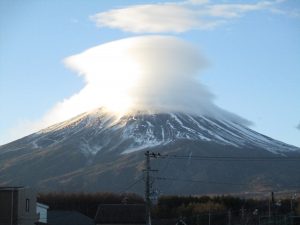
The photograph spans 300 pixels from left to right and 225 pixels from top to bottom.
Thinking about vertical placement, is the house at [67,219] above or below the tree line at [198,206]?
below

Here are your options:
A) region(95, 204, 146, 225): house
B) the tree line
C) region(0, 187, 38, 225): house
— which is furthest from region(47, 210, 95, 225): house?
region(0, 187, 38, 225): house

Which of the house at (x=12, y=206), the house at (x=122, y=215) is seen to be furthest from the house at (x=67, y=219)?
the house at (x=12, y=206)

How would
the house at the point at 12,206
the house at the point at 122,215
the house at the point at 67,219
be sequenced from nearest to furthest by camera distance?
the house at the point at 12,206, the house at the point at 67,219, the house at the point at 122,215

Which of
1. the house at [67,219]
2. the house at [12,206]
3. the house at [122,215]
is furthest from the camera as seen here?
the house at [122,215]

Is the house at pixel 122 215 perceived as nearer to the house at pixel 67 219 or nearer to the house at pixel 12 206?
the house at pixel 67 219

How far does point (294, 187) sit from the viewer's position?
635 ft

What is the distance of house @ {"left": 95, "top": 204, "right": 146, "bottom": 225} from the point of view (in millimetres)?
85812

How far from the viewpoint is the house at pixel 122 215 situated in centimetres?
8581

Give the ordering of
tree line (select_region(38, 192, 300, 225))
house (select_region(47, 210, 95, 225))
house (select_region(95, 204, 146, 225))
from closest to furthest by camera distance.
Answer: house (select_region(47, 210, 95, 225)), house (select_region(95, 204, 146, 225)), tree line (select_region(38, 192, 300, 225))

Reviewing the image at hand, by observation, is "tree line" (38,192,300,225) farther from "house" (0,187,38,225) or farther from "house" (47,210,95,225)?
"house" (0,187,38,225)

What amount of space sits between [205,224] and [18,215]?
1288 inches

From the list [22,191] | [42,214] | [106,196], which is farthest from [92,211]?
[22,191]

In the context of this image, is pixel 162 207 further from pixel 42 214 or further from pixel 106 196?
pixel 42 214

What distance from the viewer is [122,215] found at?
86750mm
